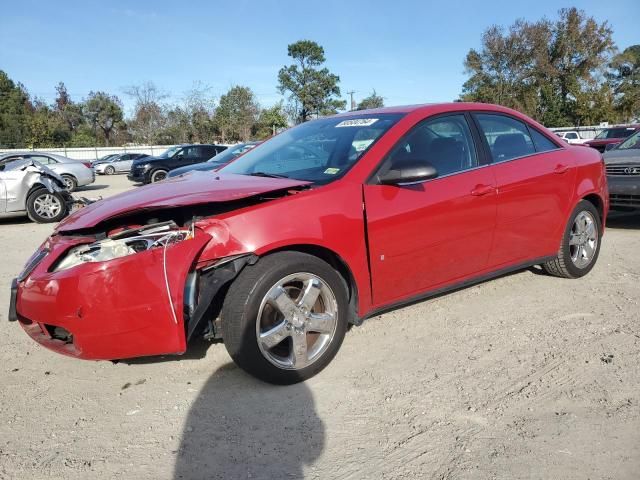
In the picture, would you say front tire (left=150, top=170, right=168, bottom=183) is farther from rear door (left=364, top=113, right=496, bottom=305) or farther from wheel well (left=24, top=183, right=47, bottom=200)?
rear door (left=364, top=113, right=496, bottom=305)

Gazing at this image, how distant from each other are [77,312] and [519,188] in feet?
10.4

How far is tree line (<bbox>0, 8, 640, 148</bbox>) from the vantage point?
43.6 metres

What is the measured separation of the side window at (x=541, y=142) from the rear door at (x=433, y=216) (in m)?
0.84

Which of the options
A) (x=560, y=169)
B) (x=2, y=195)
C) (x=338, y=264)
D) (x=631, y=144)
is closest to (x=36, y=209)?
(x=2, y=195)

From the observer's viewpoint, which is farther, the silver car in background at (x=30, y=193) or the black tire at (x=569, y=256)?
the silver car in background at (x=30, y=193)

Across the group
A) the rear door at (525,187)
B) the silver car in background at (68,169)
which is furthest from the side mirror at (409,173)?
the silver car in background at (68,169)

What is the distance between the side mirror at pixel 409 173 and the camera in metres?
3.06

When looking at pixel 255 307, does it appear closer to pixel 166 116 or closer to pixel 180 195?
pixel 180 195

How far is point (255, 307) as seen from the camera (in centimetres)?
267

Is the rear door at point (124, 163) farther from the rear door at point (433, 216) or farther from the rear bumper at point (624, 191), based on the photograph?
the rear door at point (433, 216)

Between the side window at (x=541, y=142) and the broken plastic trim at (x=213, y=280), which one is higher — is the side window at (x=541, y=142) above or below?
above

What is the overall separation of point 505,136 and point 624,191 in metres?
3.95

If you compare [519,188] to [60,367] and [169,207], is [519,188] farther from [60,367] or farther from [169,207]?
[60,367]

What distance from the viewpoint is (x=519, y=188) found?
3871 millimetres
